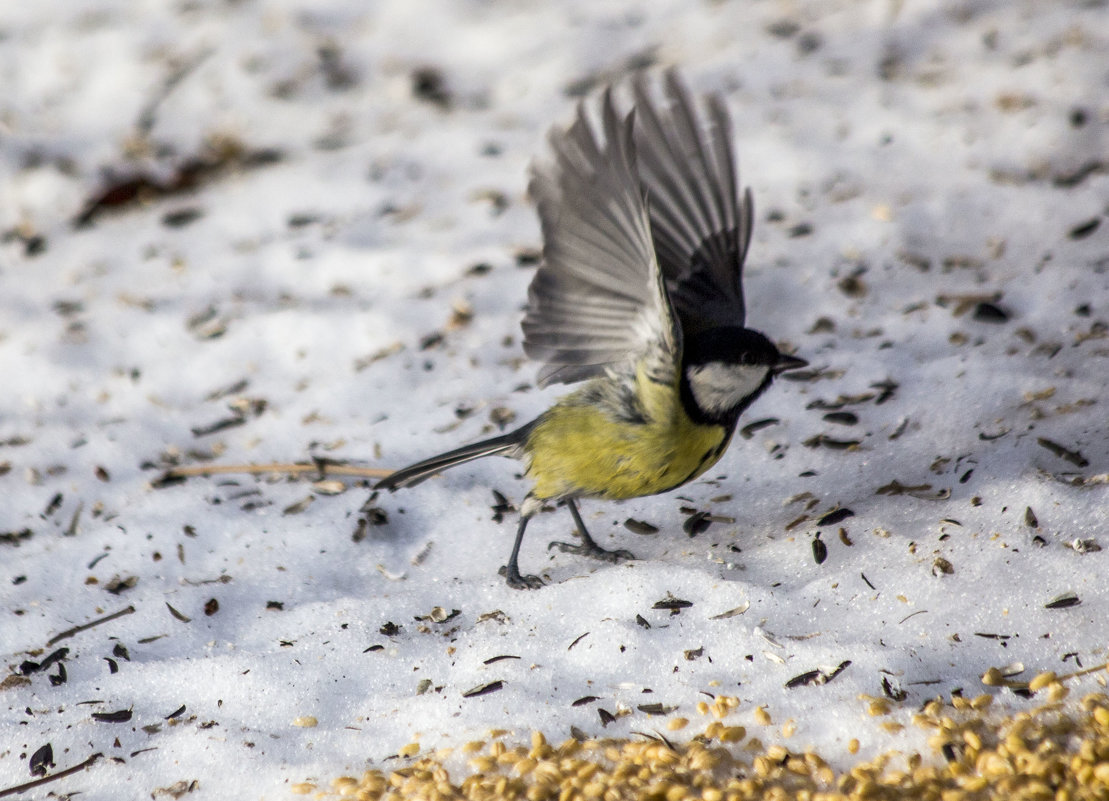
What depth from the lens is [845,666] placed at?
91.8 inches

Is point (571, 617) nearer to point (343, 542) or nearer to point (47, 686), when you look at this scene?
point (343, 542)

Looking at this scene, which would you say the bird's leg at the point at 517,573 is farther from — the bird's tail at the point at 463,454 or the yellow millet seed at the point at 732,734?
the yellow millet seed at the point at 732,734

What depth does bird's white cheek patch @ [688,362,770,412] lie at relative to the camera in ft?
8.23

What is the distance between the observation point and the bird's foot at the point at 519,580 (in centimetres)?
277

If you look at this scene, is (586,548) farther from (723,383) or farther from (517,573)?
(723,383)

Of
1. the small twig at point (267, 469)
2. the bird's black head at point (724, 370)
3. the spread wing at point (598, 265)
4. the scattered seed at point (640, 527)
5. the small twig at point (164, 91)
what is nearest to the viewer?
the spread wing at point (598, 265)

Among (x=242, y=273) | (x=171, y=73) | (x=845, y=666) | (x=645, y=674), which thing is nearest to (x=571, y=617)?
(x=645, y=674)

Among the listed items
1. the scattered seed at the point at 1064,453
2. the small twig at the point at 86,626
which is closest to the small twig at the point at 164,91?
the small twig at the point at 86,626

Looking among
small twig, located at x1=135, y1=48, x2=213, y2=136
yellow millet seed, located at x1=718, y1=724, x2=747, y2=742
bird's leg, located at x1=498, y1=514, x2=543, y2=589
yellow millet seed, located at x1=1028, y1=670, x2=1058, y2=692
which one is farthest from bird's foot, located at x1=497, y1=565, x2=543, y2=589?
small twig, located at x1=135, y1=48, x2=213, y2=136

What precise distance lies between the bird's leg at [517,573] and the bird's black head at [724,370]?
587 mm

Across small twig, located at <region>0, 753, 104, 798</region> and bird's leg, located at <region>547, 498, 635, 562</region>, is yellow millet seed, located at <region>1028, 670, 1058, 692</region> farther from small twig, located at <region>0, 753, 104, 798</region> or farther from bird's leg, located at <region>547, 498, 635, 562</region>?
small twig, located at <region>0, 753, 104, 798</region>

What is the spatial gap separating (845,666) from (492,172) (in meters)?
3.17

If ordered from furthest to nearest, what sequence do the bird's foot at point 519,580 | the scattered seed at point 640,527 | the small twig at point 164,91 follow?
1. the small twig at point 164,91
2. the scattered seed at point 640,527
3. the bird's foot at point 519,580

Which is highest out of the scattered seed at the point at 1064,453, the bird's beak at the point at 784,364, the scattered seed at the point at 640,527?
the bird's beak at the point at 784,364
